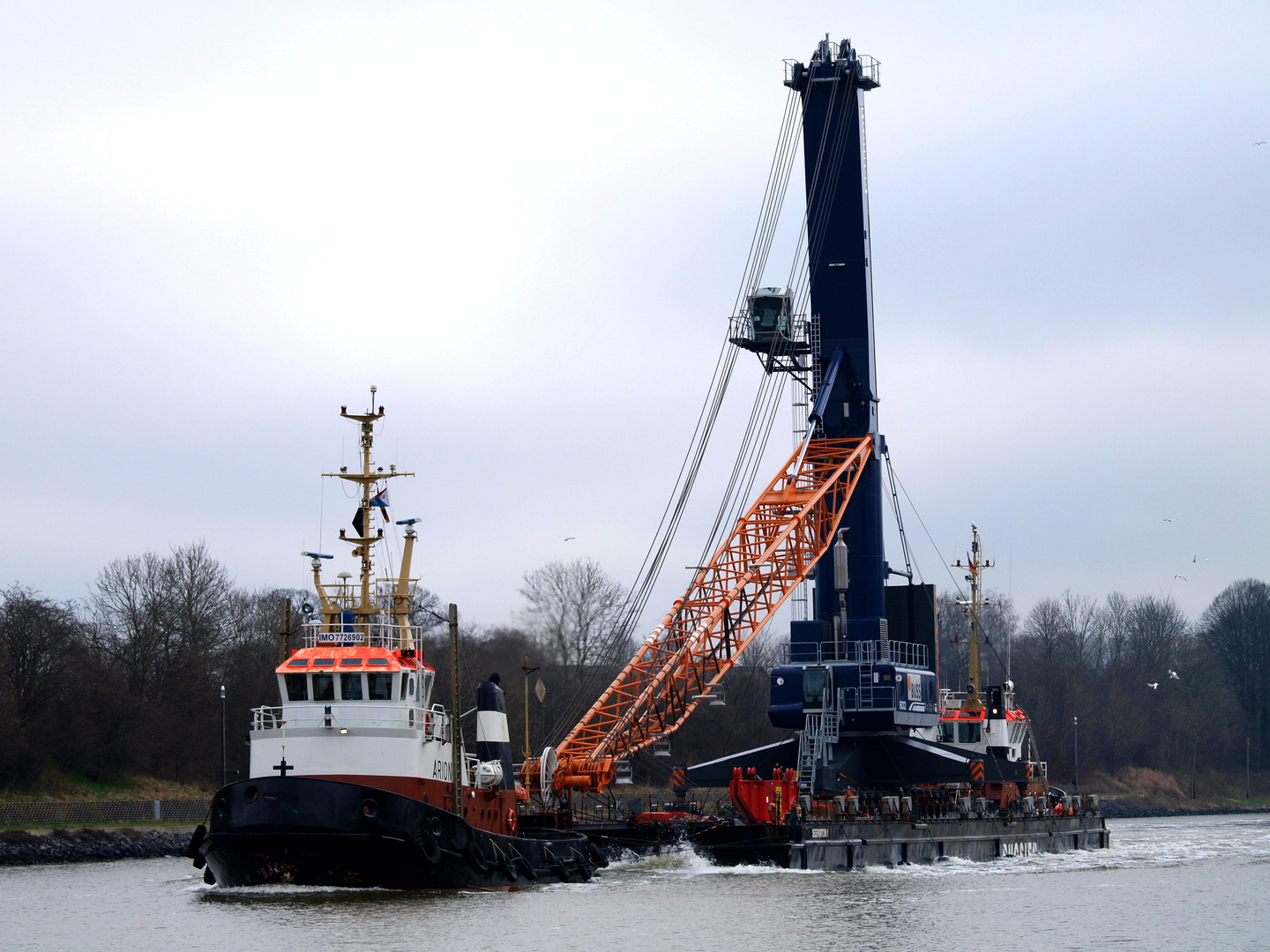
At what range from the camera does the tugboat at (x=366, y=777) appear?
36.9 metres

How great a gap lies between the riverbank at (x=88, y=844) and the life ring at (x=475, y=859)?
975 inches

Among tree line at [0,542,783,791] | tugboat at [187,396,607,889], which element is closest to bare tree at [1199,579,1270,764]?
tree line at [0,542,783,791]

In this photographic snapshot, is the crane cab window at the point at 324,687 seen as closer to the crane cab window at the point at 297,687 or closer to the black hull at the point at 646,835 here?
the crane cab window at the point at 297,687

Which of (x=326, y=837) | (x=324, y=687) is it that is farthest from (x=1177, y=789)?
(x=326, y=837)

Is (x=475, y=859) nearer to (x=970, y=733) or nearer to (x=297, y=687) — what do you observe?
(x=297, y=687)

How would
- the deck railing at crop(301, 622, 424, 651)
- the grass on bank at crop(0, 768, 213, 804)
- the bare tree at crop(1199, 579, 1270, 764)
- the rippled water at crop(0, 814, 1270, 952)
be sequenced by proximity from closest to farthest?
the rippled water at crop(0, 814, 1270, 952) < the deck railing at crop(301, 622, 424, 651) < the grass on bank at crop(0, 768, 213, 804) < the bare tree at crop(1199, 579, 1270, 764)

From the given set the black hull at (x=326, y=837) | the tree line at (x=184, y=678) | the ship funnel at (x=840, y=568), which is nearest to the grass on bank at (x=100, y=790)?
the tree line at (x=184, y=678)

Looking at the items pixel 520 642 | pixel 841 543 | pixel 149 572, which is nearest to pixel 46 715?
pixel 149 572

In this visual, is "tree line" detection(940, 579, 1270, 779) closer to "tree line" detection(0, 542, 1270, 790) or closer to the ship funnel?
"tree line" detection(0, 542, 1270, 790)

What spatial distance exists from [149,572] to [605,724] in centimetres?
3574

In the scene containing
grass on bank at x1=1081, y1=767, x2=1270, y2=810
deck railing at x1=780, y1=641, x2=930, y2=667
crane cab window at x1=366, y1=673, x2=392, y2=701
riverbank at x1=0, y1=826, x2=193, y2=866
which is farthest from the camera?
grass on bank at x1=1081, y1=767, x2=1270, y2=810

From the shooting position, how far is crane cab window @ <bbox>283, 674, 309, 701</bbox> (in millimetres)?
39406

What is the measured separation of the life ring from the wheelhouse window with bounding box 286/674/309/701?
18.0ft

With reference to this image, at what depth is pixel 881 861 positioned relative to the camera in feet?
176
